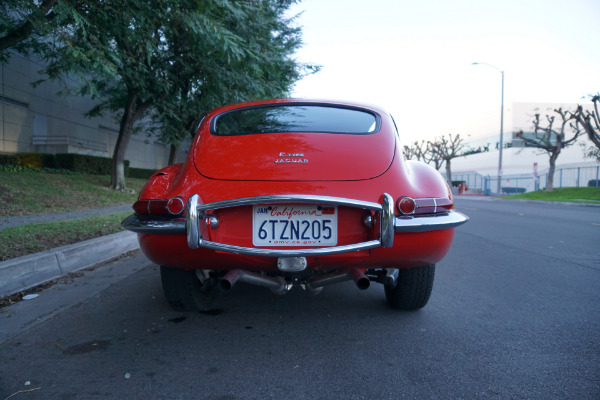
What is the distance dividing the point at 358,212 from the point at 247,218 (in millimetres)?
637

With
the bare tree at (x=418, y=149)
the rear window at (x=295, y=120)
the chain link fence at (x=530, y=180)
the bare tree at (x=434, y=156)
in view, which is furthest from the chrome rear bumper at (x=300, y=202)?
the bare tree at (x=418, y=149)

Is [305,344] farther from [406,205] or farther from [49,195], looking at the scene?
[49,195]

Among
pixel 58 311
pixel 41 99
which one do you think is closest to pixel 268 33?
pixel 58 311

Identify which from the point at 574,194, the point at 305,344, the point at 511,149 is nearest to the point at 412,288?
the point at 305,344

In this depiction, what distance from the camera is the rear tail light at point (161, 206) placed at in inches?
89.4

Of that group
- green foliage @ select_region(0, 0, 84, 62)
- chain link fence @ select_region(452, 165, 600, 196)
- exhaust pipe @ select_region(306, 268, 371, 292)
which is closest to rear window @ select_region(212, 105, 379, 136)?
exhaust pipe @ select_region(306, 268, 371, 292)

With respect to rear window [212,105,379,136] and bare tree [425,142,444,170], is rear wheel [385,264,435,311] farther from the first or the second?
bare tree [425,142,444,170]

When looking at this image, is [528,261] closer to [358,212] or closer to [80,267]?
[358,212]

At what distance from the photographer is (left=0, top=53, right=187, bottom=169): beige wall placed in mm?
18047

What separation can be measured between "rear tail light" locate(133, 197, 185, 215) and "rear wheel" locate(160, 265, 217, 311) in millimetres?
504

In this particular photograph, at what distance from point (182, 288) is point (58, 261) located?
6.76 feet

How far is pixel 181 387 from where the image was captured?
6.16 ft

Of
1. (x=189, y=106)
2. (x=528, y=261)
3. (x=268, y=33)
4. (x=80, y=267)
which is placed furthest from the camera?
(x=189, y=106)

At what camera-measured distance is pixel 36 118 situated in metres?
20.2
